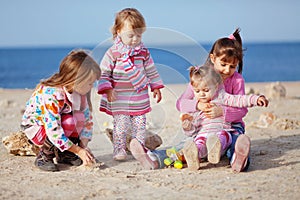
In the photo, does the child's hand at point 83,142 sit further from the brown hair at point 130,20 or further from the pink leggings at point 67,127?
the brown hair at point 130,20

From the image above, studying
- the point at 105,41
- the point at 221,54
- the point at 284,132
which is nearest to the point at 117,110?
the point at 105,41

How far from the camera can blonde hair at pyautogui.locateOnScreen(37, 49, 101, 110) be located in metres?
4.09

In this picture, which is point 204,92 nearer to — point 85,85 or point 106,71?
point 106,71

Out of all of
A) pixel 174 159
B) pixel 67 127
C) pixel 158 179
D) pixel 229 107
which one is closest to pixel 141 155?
pixel 174 159

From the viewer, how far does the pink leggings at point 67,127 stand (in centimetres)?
416

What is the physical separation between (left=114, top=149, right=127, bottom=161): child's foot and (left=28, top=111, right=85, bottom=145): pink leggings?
1.57ft

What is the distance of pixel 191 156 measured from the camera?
13.1 ft

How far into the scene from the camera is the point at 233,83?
442 cm

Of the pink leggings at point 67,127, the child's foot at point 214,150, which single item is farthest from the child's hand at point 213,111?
the pink leggings at point 67,127

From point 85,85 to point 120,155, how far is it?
789 mm

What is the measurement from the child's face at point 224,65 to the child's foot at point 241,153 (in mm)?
671

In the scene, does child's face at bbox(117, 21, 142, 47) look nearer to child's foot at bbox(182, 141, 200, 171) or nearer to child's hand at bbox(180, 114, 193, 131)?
child's hand at bbox(180, 114, 193, 131)

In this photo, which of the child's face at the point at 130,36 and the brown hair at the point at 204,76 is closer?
the brown hair at the point at 204,76

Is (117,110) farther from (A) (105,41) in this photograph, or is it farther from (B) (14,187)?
(B) (14,187)
